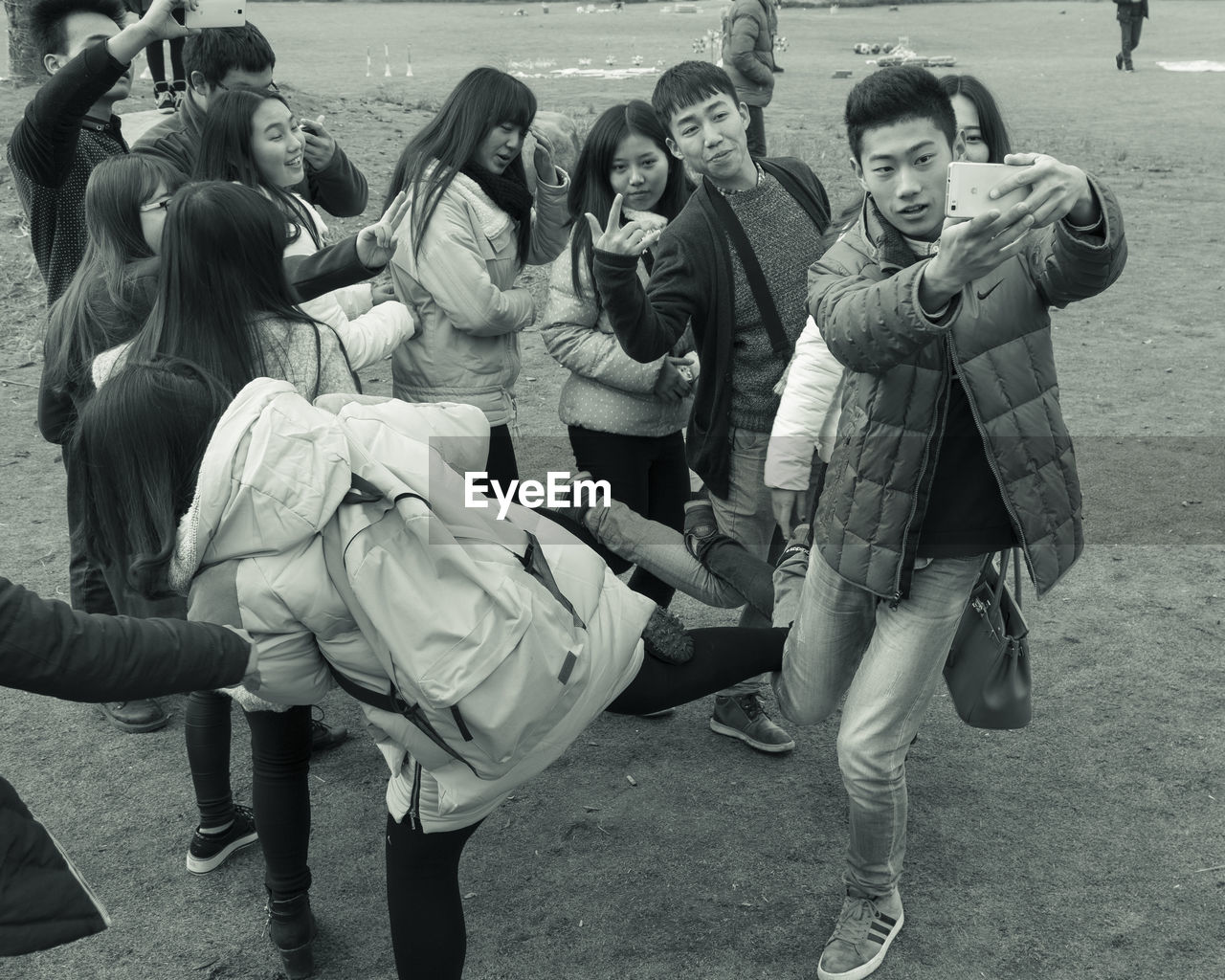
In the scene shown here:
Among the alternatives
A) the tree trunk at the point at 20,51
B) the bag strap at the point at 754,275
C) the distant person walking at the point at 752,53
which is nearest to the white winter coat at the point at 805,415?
the bag strap at the point at 754,275

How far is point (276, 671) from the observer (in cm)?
234

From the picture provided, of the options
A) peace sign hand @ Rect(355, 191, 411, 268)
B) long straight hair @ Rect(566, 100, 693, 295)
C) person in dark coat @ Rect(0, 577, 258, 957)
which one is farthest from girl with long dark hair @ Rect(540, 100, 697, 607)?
person in dark coat @ Rect(0, 577, 258, 957)

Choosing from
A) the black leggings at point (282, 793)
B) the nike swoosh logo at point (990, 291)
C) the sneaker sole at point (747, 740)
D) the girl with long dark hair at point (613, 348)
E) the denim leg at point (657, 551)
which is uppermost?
the nike swoosh logo at point (990, 291)

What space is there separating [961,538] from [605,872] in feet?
4.20

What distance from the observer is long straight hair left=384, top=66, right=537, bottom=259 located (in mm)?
3946

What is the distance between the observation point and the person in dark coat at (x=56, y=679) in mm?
1973

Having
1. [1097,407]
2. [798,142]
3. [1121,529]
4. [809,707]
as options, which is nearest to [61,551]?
[809,707]

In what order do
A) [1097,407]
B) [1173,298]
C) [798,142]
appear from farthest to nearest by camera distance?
[798,142] < [1173,298] < [1097,407]

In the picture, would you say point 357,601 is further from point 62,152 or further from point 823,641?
point 62,152

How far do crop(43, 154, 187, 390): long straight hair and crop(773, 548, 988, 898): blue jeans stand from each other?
1.86 meters

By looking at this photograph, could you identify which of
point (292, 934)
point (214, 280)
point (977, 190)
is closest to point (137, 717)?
point (292, 934)

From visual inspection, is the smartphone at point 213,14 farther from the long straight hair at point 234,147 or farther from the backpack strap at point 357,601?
the backpack strap at point 357,601

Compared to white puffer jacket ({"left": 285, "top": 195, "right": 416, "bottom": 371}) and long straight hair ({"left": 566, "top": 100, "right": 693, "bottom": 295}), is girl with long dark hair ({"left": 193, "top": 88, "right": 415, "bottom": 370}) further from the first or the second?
long straight hair ({"left": 566, "top": 100, "right": 693, "bottom": 295})

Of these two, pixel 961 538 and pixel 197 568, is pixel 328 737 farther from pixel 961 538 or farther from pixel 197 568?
pixel 961 538
